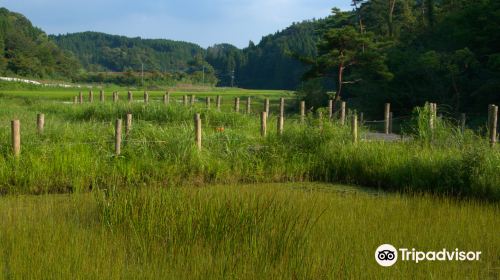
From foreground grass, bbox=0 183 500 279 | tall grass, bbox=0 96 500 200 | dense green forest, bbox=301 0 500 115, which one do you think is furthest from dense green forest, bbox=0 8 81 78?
foreground grass, bbox=0 183 500 279

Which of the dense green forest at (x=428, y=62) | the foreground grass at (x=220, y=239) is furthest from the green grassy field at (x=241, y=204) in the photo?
the dense green forest at (x=428, y=62)

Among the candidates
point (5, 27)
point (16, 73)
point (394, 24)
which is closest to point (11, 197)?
point (394, 24)

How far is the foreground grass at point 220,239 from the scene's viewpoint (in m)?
4.19

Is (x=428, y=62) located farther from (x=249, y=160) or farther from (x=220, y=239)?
(x=220, y=239)

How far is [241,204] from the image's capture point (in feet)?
17.5

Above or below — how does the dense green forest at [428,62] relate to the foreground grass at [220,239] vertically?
above

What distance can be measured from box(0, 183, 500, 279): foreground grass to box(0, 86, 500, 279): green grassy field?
0.7 inches

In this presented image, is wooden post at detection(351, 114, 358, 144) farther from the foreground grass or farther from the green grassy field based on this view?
the foreground grass

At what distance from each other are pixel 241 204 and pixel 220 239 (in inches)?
19.5

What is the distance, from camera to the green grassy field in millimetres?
4391

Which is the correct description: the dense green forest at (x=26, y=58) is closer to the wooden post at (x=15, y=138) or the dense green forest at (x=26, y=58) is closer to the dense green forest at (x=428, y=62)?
the dense green forest at (x=428, y=62)

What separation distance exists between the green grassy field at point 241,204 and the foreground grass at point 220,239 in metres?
0.02

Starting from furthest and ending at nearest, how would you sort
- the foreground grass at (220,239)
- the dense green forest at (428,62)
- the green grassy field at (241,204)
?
1. the dense green forest at (428,62)
2. the green grassy field at (241,204)
3. the foreground grass at (220,239)

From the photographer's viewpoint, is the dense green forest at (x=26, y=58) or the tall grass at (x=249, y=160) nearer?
the tall grass at (x=249, y=160)
